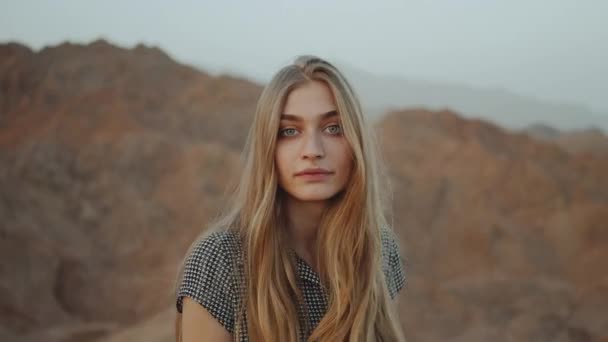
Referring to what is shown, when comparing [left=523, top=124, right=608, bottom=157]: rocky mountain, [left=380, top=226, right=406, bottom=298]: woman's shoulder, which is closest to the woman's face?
[left=380, top=226, right=406, bottom=298]: woman's shoulder

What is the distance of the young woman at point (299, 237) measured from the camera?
5.67 feet

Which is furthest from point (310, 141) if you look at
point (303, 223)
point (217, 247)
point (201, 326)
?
point (201, 326)

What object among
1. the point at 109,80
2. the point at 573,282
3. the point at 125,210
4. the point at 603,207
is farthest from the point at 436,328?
the point at 109,80

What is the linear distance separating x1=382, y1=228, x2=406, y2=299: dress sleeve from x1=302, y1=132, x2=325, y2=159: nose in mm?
493

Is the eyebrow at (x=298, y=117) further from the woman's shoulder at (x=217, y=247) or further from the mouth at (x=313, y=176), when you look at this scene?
the woman's shoulder at (x=217, y=247)

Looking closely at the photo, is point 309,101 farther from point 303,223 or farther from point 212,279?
point 212,279

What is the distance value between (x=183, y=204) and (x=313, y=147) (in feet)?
43.1

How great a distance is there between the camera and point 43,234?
41.3 feet

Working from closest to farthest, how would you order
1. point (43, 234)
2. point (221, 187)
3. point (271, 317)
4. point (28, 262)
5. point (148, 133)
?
1. point (271, 317)
2. point (28, 262)
3. point (43, 234)
4. point (221, 187)
5. point (148, 133)

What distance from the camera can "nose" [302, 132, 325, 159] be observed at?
1.79 meters

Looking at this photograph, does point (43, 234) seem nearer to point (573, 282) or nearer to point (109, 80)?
point (109, 80)

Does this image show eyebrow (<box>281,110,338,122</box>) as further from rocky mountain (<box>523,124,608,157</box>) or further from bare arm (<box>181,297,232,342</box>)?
rocky mountain (<box>523,124,608,157</box>)

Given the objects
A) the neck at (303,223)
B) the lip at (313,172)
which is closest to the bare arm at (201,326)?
the neck at (303,223)

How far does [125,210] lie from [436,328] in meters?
7.30
